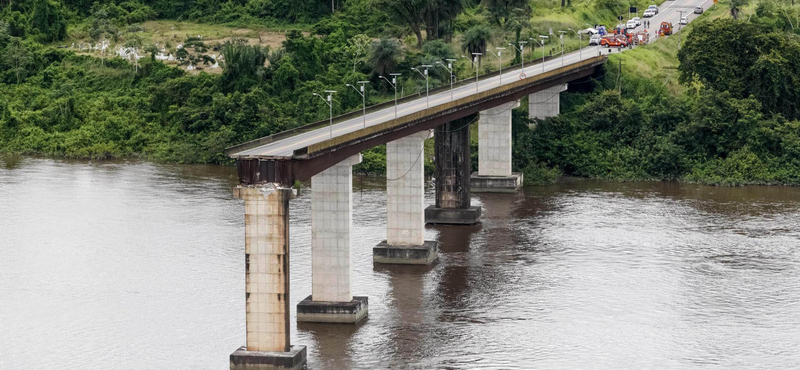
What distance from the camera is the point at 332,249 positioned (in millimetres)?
71000

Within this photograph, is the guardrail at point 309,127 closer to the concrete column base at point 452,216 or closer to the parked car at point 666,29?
the concrete column base at point 452,216

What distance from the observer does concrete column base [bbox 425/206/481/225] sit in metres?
102

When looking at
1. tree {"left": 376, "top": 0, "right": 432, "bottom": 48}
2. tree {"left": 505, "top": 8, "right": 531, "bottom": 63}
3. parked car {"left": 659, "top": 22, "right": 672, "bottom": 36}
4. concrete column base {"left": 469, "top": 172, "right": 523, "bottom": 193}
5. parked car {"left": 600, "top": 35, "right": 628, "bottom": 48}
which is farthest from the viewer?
parked car {"left": 659, "top": 22, "right": 672, "bottom": 36}

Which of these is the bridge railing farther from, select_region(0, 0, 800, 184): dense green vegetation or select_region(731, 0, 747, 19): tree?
select_region(731, 0, 747, 19): tree

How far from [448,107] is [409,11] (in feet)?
192

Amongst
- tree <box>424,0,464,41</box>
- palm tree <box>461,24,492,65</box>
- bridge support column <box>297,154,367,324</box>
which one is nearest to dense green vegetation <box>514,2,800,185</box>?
palm tree <box>461,24,492,65</box>

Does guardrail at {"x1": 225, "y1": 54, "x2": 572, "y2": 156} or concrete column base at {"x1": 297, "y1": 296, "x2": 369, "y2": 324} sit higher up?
guardrail at {"x1": 225, "y1": 54, "x2": 572, "y2": 156}

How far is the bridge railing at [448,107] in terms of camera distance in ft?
224

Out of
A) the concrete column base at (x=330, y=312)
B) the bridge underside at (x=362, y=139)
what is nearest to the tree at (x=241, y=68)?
the bridge underside at (x=362, y=139)

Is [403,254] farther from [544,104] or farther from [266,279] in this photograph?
[544,104]

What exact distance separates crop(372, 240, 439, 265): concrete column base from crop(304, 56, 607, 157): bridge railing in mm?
8537

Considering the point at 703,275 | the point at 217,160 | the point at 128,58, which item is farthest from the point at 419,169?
the point at 128,58

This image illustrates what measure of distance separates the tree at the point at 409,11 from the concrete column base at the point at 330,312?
7835 cm

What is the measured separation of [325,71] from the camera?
146m
